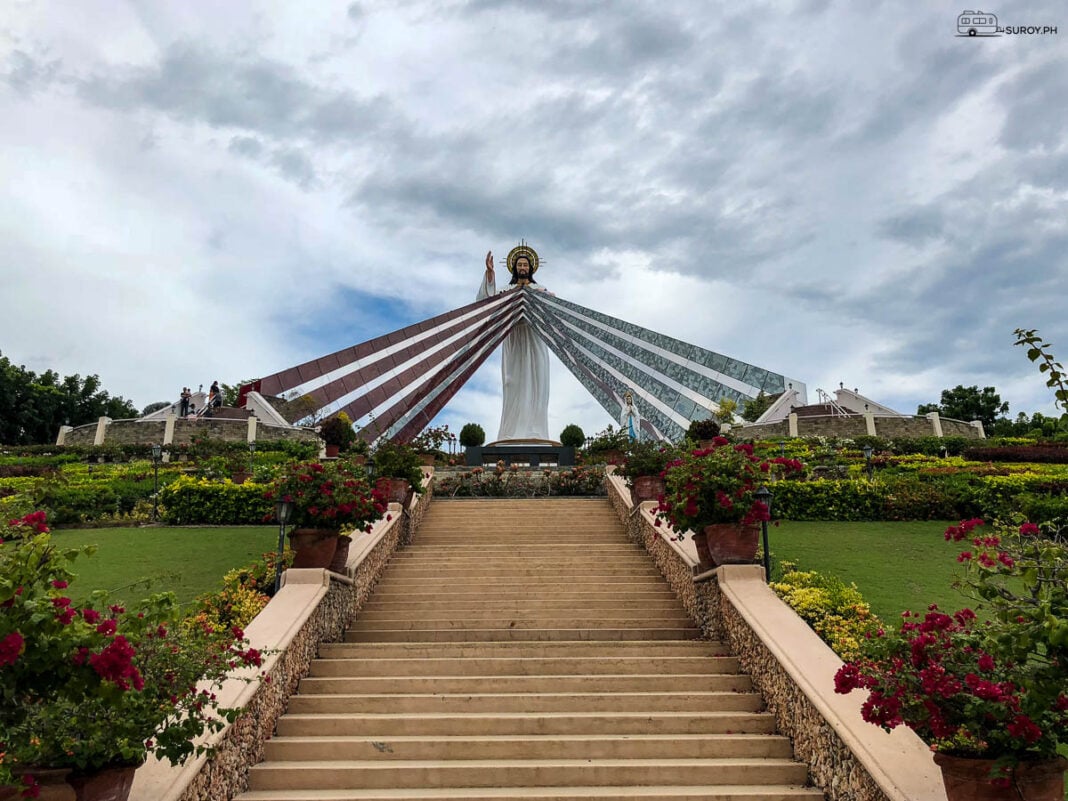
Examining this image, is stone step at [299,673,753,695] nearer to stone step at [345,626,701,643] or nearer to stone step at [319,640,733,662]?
stone step at [319,640,733,662]

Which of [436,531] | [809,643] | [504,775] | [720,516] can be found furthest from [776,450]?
[504,775]

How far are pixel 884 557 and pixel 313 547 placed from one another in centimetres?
501

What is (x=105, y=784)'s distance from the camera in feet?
8.38

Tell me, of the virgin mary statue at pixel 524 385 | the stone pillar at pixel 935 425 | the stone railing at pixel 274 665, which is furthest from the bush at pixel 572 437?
the stone railing at pixel 274 665

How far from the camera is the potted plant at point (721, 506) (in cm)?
524

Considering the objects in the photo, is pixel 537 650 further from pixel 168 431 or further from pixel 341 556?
pixel 168 431

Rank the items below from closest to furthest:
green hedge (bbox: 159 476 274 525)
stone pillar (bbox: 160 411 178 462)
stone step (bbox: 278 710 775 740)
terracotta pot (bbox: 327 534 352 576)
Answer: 1. stone step (bbox: 278 710 775 740)
2. terracotta pot (bbox: 327 534 352 576)
3. green hedge (bbox: 159 476 274 525)
4. stone pillar (bbox: 160 411 178 462)

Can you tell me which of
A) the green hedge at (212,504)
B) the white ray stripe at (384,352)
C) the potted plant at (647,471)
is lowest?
the green hedge at (212,504)

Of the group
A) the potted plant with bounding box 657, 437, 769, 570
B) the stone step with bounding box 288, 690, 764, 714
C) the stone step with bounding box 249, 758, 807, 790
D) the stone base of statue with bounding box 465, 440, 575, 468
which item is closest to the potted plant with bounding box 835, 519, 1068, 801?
the stone step with bounding box 249, 758, 807, 790

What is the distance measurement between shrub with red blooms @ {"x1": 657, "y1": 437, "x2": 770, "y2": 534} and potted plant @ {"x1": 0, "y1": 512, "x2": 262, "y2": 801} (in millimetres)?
3376

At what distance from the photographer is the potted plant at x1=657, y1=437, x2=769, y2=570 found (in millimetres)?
5242

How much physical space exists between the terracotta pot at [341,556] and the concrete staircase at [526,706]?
0.48m

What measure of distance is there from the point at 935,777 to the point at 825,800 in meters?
0.66

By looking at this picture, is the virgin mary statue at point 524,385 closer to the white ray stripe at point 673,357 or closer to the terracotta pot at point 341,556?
the white ray stripe at point 673,357
